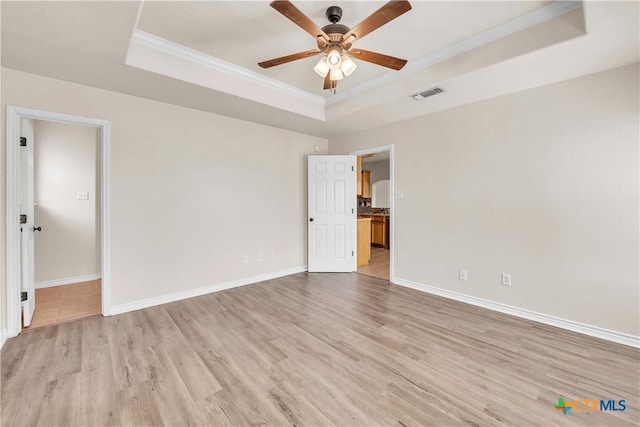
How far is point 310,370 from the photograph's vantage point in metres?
1.99

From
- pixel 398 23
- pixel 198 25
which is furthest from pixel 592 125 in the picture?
pixel 198 25

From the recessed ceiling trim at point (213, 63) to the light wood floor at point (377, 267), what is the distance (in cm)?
291

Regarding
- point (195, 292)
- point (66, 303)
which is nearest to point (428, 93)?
point (195, 292)

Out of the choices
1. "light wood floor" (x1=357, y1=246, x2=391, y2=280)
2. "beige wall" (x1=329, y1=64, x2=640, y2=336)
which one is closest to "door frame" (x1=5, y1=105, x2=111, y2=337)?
"light wood floor" (x1=357, y1=246, x2=391, y2=280)

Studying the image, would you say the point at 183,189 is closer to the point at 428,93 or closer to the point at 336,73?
the point at 336,73

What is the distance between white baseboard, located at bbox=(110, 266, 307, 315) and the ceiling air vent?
10.4 ft

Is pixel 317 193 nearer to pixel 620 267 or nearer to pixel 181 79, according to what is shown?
pixel 181 79

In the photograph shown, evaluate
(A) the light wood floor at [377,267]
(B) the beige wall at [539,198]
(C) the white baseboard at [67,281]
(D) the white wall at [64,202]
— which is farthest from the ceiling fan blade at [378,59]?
(C) the white baseboard at [67,281]

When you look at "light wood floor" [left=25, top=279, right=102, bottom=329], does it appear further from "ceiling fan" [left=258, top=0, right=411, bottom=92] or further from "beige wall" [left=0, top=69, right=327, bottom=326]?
"ceiling fan" [left=258, top=0, right=411, bottom=92]

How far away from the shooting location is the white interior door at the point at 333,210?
4688mm

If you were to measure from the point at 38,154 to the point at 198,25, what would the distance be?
3.37 meters

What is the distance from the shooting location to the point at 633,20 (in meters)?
1.78

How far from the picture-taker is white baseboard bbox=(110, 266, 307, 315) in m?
3.03

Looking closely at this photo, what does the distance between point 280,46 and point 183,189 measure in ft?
6.77
